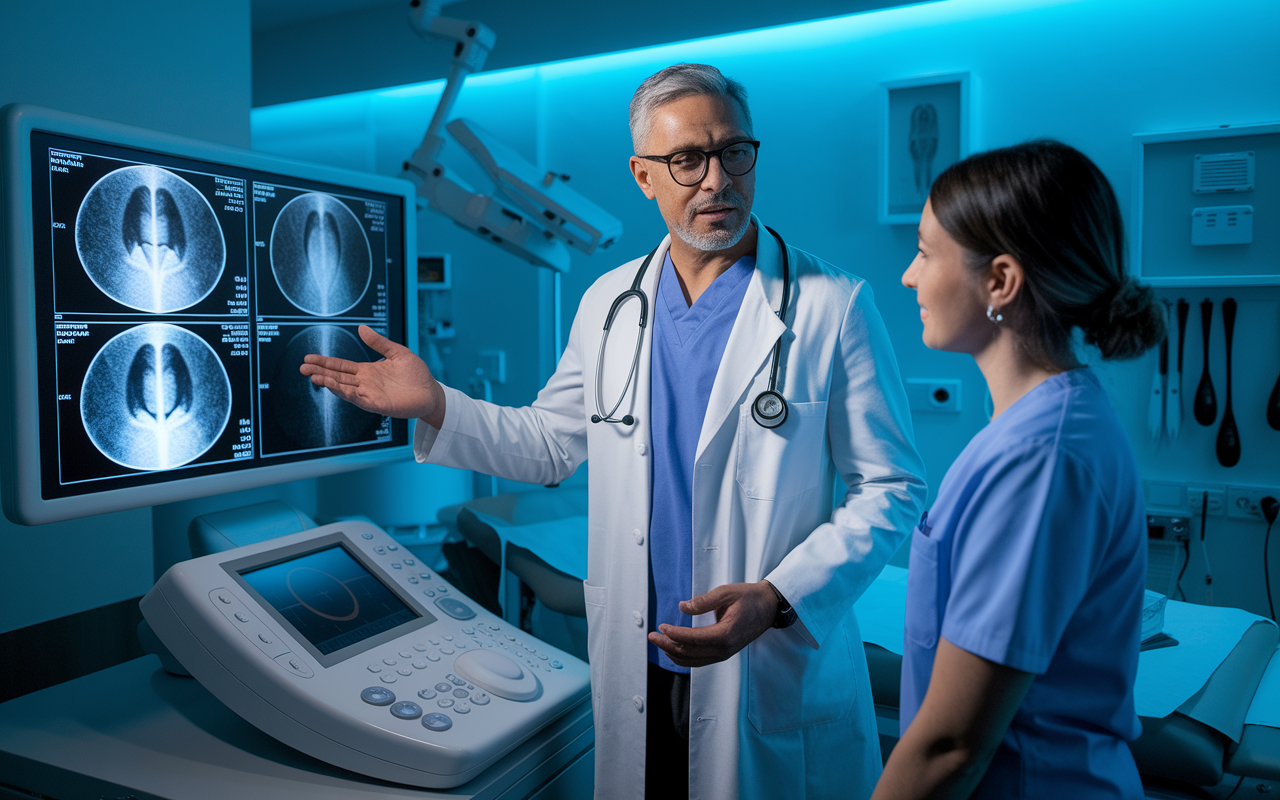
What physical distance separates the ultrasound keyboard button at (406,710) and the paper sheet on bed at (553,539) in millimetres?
903

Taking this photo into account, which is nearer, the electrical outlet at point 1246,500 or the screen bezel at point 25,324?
the screen bezel at point 25,324

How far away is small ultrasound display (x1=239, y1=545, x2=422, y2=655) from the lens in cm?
104

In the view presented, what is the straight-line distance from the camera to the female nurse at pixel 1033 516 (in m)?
0.64

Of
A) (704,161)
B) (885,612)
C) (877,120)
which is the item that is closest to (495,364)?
(877,120)

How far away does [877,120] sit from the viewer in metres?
→ 2.51

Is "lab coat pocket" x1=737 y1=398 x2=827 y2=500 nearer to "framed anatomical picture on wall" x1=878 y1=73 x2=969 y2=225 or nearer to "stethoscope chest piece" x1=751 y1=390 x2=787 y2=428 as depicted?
"stethoscope chest piece" x1=751 y1=390 x2=787 y2=428

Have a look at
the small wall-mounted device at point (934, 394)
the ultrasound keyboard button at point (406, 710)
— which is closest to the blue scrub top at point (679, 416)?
the ultrasound keyboard button at point (406, 710)

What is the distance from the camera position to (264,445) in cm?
121

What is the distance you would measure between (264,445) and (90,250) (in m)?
0.34

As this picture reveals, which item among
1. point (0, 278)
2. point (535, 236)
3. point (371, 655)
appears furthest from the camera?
point (535, 236)

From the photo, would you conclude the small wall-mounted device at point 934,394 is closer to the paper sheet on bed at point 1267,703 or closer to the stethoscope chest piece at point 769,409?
the paper sheet on bed at point 1267,703

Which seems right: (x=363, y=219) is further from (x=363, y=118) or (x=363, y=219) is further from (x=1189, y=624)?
(x=363, y=118)

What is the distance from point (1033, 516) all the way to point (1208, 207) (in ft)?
6.46

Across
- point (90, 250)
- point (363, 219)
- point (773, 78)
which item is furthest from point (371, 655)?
point (773, 78)
